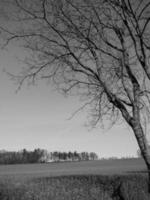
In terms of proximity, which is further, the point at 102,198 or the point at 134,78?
the point at 134,78

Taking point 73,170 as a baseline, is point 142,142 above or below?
below

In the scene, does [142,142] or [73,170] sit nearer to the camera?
[142,142]

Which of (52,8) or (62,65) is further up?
(52,8)

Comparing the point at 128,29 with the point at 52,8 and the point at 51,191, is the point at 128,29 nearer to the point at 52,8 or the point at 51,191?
the point at 52,8

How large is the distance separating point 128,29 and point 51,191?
6029 mm

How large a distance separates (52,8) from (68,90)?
2849 mm

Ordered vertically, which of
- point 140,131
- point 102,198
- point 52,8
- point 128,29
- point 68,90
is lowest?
point 102,198

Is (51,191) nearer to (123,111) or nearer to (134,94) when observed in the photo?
(123,111)

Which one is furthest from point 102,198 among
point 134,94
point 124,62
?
point 124,62

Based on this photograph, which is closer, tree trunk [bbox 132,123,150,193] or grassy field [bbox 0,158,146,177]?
tree trunk [bbox 132,123,150,193]

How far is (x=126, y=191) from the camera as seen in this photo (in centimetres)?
1035

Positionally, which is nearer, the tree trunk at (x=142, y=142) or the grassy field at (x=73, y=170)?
the tree trunk at (x=142, y=142)

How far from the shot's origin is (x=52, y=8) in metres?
10.1

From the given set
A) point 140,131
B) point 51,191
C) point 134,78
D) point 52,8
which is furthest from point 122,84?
point 51,191
